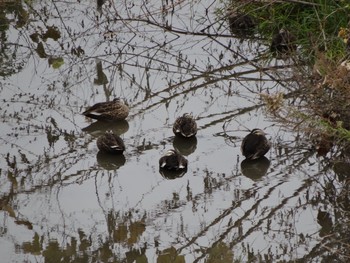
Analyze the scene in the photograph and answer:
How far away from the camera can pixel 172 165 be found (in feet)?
16.7

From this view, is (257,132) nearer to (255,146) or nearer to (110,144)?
(255,146)

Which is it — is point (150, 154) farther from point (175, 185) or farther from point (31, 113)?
point (31, 113)

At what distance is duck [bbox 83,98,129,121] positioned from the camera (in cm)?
584

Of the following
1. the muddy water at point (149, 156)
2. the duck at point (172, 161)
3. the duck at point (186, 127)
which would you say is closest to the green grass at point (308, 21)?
the muddy water at point (149, 156)

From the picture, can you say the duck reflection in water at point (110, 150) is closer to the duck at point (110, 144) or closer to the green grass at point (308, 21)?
the duck at point (110, 144)

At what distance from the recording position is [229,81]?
258 inches

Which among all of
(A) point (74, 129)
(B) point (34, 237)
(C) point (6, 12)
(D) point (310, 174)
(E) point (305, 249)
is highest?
(C) point (6, 12)

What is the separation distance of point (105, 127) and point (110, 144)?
20.7 inches

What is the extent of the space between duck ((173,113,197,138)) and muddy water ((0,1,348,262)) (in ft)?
0.18

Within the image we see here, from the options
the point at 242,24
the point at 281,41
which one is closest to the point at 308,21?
the point at 281,41

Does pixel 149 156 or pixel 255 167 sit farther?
pixel 149 156

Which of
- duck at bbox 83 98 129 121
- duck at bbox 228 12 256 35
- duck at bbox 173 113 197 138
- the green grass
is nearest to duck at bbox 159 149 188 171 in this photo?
A: duck at bbox 173 113 197 138

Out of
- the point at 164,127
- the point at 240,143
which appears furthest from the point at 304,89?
the point at 164,127

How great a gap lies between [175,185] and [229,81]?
5.83 feet
